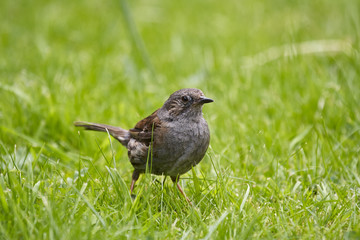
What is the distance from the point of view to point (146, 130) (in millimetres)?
3859

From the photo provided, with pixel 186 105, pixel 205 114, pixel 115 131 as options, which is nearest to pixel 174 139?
pixel 186 105

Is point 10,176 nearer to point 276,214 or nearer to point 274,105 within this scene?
point 276,214

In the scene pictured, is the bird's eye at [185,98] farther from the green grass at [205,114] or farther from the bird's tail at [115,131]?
the bird's tail at [115,131]

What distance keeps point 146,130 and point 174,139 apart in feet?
1.35

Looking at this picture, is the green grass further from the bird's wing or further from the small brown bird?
the bird's wing

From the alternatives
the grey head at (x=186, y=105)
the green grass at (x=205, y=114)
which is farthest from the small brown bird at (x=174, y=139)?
the green grass at (x=205, y=114)

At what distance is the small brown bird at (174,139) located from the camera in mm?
3500

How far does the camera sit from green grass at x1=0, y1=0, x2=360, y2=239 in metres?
2.96

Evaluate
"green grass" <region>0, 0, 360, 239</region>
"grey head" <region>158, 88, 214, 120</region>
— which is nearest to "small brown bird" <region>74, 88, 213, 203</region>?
"grey head" <region>158, 88, 214, 120</region>

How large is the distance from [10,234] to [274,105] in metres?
3.29

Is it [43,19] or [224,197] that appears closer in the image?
[224,197]

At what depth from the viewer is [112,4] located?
8.91 metres

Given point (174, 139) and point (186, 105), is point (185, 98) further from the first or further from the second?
point (174, 139)

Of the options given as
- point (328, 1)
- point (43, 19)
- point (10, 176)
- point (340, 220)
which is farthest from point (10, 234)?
point (328, 1)
